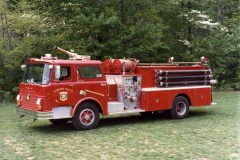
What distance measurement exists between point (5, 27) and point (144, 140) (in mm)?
13234

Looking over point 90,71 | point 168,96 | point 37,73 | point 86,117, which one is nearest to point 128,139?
point 86,117

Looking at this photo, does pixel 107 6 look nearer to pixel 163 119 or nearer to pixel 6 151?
pixel 163 119

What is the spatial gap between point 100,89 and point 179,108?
3.50 meters

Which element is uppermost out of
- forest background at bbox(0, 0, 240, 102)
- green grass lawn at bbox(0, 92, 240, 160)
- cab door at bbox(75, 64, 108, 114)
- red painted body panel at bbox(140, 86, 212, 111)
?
forest background at bbox(0, 0, 240, 102)

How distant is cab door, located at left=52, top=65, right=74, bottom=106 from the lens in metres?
9.59

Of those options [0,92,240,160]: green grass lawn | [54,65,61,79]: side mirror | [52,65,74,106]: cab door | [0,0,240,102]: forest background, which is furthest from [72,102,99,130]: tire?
[0,0,240,102]: forest background

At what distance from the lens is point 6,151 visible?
7.88 metres

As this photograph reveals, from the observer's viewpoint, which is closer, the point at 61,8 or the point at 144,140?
the point at 144,140

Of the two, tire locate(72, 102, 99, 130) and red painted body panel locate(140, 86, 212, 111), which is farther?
red painted body panel locate(140, 86, 212, 111)

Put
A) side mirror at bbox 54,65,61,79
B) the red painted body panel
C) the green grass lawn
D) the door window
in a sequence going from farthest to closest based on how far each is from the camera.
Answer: the red painted body panel → the door window → side mirror at bbox 54,65,61,79 → the green grass lawn

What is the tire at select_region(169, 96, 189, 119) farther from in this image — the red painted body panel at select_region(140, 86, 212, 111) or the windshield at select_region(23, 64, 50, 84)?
the windshield at select_region(23, 64, 50, 84)

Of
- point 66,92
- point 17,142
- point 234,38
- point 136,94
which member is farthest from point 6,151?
point 234,38

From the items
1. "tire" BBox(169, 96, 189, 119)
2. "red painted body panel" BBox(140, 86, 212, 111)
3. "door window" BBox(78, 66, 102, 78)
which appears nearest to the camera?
"door window" BBox(78, 66, 102, 78)

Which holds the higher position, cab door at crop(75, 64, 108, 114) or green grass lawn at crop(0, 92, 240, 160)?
cab door at crop(75, 64, 108, 114)
